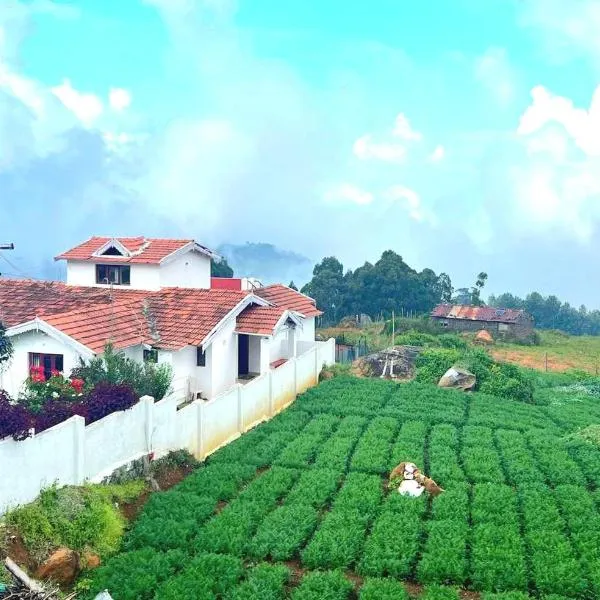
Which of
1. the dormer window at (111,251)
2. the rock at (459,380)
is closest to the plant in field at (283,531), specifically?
the rock at (459,380)

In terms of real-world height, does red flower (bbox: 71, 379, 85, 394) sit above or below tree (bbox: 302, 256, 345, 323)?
below

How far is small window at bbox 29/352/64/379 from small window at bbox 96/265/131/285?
715 cm

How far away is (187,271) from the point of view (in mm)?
25766

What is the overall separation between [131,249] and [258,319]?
6193mm

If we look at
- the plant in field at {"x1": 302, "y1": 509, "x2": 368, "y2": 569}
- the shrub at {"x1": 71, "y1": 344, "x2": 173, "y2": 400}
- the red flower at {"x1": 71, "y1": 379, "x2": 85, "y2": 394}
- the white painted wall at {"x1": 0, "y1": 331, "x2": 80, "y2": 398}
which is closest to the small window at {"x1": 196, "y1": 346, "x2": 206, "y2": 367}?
the white painted wall at {"x1": 0, "y1": 331, "x2": 80, "y2": 398}

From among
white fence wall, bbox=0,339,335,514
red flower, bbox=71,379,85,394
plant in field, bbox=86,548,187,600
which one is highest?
red flower, bbox=71,379,85,394

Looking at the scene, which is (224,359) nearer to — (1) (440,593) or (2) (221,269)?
(1) (440,593)

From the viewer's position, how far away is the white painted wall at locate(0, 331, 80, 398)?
1705cm

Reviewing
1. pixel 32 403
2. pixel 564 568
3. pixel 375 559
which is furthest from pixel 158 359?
pixel 564 568

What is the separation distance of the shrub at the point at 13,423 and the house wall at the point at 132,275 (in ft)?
45.9

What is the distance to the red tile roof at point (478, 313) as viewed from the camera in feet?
163

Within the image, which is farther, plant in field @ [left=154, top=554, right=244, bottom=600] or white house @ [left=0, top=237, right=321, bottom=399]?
white house @ [left=0, top=237, right=321, bottom=399]

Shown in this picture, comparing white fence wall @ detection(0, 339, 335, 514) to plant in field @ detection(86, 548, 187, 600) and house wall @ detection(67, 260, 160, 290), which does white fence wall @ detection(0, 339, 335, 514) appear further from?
house wall @ detection(67, 260, 160, 290)

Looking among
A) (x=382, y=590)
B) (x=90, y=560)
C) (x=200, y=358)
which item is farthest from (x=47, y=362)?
(x=382, y=590)
